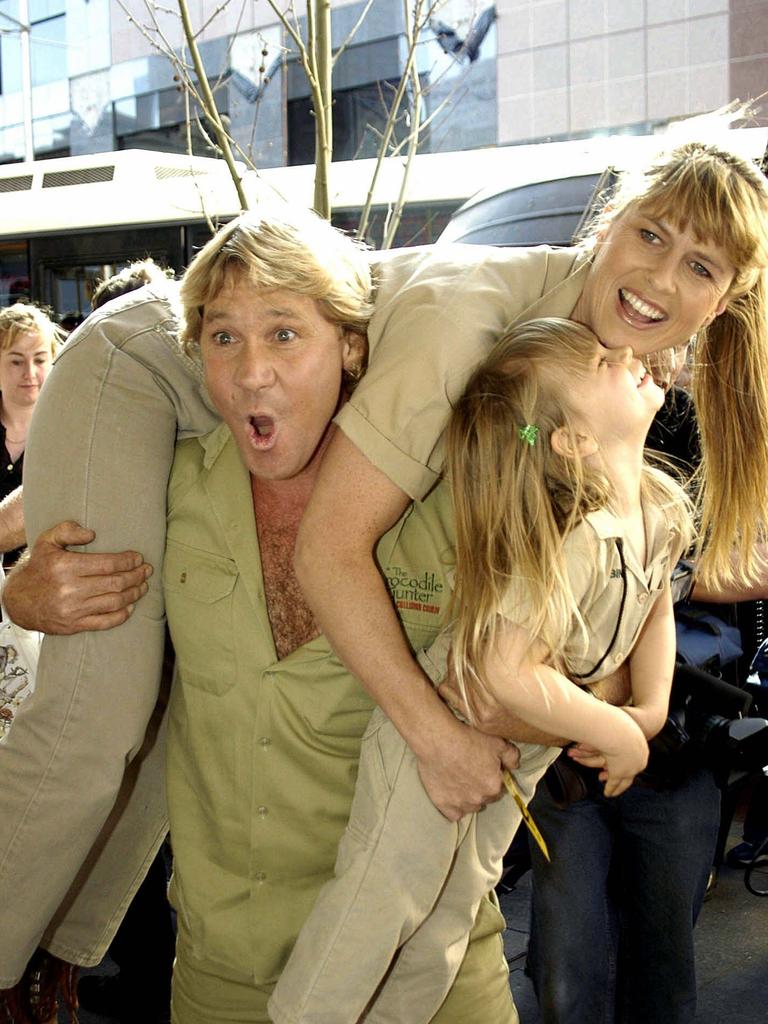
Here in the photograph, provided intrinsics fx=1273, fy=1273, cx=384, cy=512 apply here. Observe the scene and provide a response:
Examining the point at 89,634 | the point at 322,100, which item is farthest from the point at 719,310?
the point at 322,100

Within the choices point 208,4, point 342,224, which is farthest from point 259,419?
point 208,4

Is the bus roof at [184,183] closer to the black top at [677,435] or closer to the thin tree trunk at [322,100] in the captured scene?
the thin tree trunk at [322,100]

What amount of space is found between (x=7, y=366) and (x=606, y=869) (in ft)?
10.7

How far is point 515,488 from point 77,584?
0.74 meters

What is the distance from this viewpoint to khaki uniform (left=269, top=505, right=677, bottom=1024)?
1.92 metres

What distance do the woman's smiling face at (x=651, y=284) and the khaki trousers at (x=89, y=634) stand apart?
2.29 ft

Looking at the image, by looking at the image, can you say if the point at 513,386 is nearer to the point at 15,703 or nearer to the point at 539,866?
the point at 539,866

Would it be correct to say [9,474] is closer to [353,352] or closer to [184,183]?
[353,352]

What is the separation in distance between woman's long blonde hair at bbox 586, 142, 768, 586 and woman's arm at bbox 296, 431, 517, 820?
0.68 meters

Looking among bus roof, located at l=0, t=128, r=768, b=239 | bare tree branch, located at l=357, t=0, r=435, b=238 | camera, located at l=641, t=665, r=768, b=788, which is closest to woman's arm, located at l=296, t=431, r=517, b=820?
camera, located at l=641, t=665, r=768, b=788

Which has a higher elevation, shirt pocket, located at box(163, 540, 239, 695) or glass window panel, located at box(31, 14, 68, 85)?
glass window panel, located at box(31, 14, 68, 85)

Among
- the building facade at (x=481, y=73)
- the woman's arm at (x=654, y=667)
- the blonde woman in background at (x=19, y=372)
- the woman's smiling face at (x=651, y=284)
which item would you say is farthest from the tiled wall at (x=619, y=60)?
the woman's arm at (x=654, y=667)

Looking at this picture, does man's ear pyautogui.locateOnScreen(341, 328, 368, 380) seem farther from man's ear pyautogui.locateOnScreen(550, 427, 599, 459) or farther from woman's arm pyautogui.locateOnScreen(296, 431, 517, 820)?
man's ear pyautogui.locateOnScreen(550, 427, 599, 459)

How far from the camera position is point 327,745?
6.85 ft
